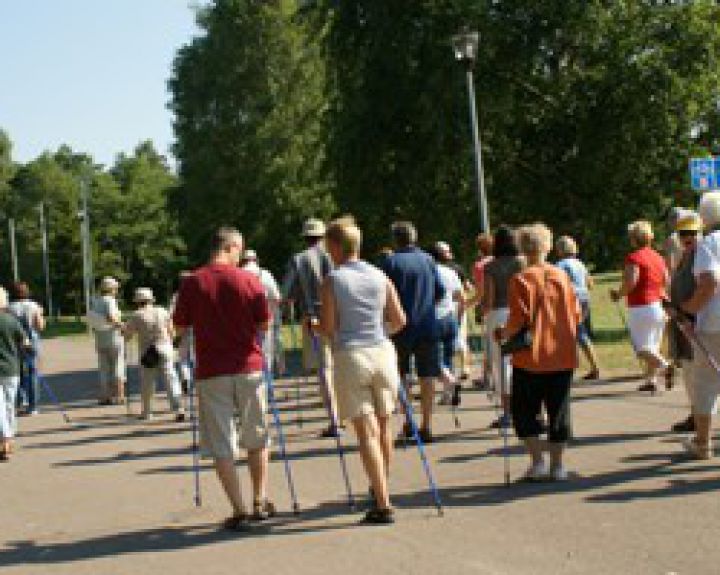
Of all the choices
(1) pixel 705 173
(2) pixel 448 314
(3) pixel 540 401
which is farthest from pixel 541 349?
(1) pixel 705 173

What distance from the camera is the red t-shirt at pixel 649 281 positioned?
470 inches

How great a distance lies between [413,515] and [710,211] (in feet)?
10.6

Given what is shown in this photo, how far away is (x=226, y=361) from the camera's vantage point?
730 centimetres

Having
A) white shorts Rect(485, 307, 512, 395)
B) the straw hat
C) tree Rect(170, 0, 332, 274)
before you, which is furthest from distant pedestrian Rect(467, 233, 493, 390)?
tree Rect(170, 0, 332, 274)

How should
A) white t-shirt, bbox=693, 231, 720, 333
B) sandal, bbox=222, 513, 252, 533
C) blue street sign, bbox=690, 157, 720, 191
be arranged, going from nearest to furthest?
sandal, bbox=222, 513, 252, 533 < white t-shirt, bbox=693, 231, 720, 333 < blue street sign, bbox=690, 157, 720, 191

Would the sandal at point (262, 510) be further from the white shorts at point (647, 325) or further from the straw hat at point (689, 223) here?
the white shorts at point (647, 325)

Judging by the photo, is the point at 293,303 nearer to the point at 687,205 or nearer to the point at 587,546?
the point at 587,546

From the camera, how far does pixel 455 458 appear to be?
→ 9461 millimetres

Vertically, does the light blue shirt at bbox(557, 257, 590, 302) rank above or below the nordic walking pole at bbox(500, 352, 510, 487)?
above

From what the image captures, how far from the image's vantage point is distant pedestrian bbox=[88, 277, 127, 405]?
16.8 metres

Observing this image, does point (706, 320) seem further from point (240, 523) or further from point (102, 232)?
point (102, 232)

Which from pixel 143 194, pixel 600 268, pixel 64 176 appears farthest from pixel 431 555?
pixel 64 176

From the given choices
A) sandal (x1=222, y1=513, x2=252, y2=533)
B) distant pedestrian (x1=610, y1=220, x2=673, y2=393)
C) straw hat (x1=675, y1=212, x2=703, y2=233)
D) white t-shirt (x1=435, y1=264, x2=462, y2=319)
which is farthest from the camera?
white t-shirt (x1=435, y1=264, x2=462, y2=319)

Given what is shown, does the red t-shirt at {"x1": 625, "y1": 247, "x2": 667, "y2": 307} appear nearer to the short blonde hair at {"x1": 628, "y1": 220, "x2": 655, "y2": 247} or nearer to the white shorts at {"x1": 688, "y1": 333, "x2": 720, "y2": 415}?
the short blonde hair at {"x1": 628, "y1": 220, "x2": 655, "y2": 247}
